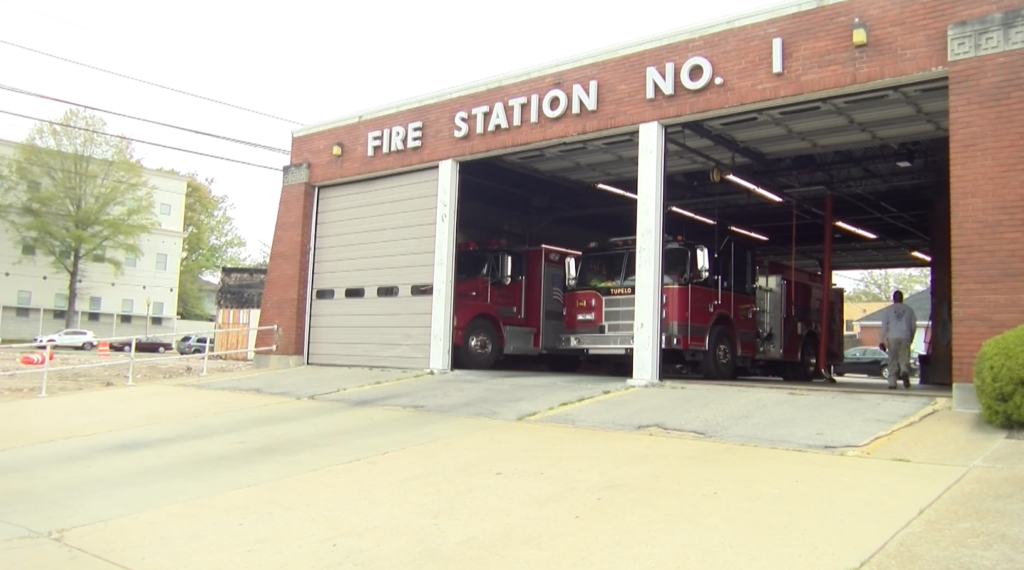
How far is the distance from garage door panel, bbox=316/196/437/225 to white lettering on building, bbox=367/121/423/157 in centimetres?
111

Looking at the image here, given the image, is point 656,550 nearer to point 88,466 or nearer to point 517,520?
point 517,520

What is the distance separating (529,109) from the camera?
1424cm

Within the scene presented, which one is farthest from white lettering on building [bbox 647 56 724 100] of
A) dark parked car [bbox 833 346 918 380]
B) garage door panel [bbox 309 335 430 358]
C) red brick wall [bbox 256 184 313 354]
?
dark parked car [bbox 833 346 918 380]

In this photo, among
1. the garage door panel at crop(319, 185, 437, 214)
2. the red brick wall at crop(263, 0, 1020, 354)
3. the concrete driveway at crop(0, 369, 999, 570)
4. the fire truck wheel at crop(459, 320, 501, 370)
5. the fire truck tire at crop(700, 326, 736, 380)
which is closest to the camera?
the concrete driveway at crop(0, 369, 999, 570)

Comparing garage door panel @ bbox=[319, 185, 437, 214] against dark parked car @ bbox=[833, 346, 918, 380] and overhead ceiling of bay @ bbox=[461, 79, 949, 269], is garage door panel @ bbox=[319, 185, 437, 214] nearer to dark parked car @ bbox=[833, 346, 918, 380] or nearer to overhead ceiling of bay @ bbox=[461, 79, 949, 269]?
overhead ceiling of bay @ bbox=[461, 79, 949, 269]

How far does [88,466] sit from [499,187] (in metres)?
12.5

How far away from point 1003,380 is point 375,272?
11886mm

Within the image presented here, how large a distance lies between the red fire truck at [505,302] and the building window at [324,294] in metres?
2.98

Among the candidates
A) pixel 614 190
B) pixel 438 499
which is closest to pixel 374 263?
pixel 614 190

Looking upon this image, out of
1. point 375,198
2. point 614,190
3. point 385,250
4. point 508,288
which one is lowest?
point 508,288

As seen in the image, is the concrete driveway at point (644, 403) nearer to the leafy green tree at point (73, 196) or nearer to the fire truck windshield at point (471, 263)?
the fire truck windshield at point (471, 263)

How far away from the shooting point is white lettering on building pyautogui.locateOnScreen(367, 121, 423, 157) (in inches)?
628

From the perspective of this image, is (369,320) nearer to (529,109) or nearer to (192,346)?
(529,109)

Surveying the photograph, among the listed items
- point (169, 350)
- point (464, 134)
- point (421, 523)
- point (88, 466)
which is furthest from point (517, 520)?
point (169, 350)
